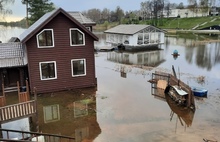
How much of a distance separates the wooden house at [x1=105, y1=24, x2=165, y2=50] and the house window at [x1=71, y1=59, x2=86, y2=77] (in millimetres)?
24502

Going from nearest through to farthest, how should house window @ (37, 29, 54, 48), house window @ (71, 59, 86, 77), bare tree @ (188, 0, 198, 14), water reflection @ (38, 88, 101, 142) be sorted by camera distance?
1. water reflection @ (38, 88, 101, 142)
2. house window @ (37, 29, 54, 48)
3. house window @ (71, 59, 86, 77)
4. bare tree @ (188, 0, 198, 14)

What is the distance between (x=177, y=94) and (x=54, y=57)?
10.1m

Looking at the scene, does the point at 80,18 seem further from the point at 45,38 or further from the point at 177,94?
the point at 177,94

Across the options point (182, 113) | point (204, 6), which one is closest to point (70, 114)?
point (182, 113)

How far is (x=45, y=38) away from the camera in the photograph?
17203 millimetres

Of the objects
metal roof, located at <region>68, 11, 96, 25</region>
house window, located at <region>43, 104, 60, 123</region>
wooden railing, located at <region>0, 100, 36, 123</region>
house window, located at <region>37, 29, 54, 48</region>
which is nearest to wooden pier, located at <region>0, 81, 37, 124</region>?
wooden railing, located at <region>0, 100, 36, 123</region>

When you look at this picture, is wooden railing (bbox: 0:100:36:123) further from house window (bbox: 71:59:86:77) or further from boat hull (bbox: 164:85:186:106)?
boat hull (bbox: 164:85:186:106)

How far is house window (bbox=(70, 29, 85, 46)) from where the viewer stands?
17.9 m

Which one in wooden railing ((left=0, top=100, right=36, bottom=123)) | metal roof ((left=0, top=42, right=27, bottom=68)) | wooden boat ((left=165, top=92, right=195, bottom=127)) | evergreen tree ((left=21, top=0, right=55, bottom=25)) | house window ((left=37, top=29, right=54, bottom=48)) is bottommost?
wooden boat ((left=165, top=92, right=195, bottom=127))

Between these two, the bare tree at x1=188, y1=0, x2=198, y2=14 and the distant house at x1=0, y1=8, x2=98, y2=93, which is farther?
the bare tree at x1=188, y1=0, x2=198, y2=14

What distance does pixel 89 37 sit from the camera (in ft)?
60.4

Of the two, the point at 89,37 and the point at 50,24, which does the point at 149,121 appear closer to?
the point at 89,37

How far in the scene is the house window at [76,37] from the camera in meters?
17.9

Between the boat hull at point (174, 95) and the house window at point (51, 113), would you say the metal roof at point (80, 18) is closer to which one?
the boat hull at point (174, 95)
